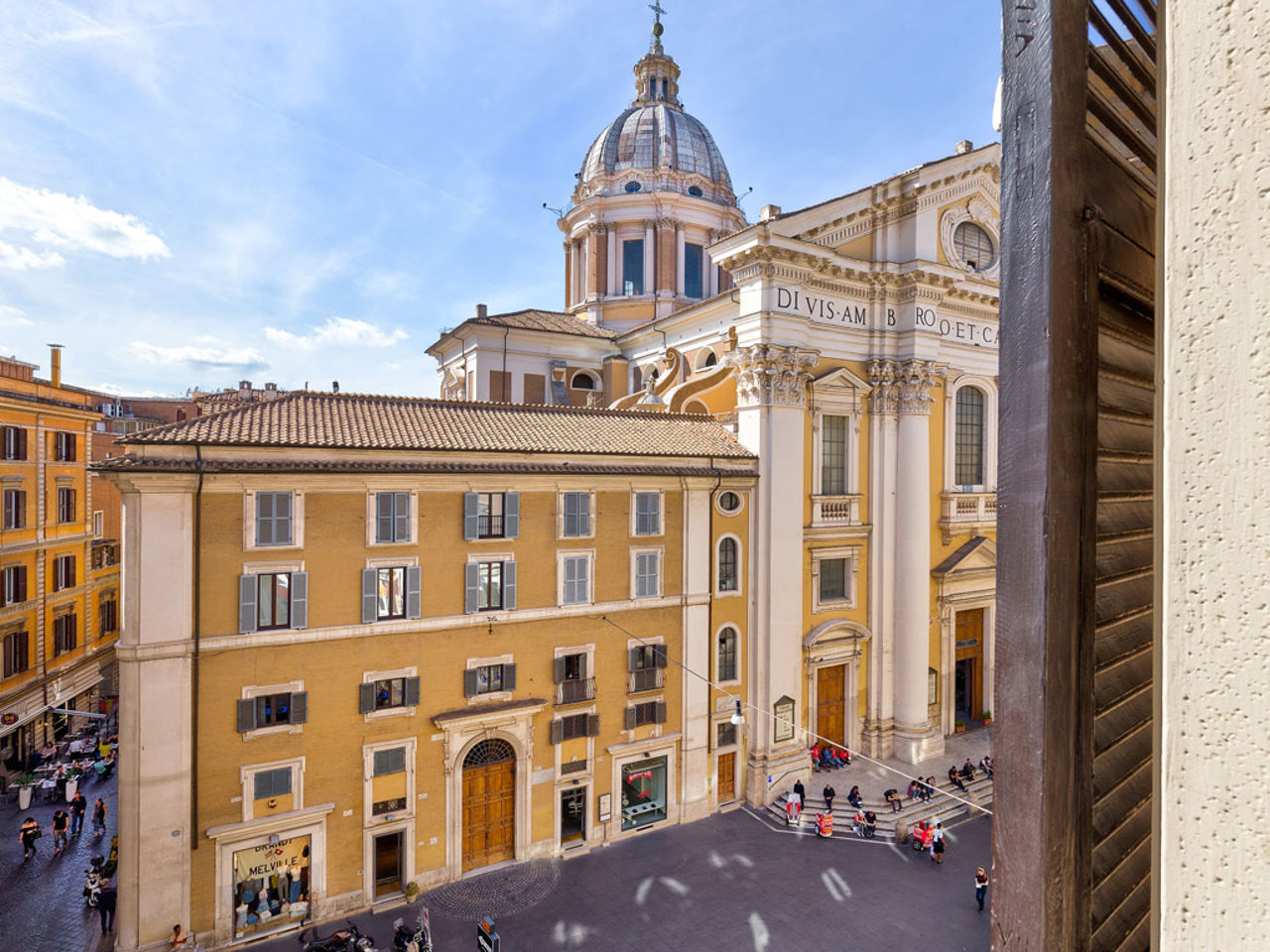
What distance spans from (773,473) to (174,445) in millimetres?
14943

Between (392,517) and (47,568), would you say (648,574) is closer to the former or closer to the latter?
(392,517)

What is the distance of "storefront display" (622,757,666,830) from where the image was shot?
717 inches

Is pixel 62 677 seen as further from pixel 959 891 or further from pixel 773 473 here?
pixel 959 891

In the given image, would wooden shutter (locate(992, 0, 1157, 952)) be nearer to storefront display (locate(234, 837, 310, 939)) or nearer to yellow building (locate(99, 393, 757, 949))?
yellow building (locate(99, 393, 757, 949))

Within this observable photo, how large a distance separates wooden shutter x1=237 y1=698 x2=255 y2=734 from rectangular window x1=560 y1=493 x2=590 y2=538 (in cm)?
769

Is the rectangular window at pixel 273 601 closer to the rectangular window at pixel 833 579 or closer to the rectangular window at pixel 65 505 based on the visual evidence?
the rectangular window at pixel 833 579

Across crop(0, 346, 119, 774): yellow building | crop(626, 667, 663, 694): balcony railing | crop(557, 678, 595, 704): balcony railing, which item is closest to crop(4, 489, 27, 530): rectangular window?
crop(0, 346, 119, 774): yellow building

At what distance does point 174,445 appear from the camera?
13.3 metres

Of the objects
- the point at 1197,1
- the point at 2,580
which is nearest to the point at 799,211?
the point at 1197,1

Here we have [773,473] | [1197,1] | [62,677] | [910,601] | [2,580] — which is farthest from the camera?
[62,677]

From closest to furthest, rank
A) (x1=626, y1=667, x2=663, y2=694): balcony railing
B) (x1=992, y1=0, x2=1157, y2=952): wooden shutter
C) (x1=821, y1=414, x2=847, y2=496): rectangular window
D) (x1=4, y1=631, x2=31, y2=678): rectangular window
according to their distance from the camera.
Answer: (x1=992, y1=0, x2=1157, y2=952): wooden shutter, (x1=626, y1=667, x2=663, y2=694): balcony railing, (x1=821, y1=414, x2=847, y2=496): rectangular window, (x1=4, y1=631, x2=31, y2=678): rectangular window

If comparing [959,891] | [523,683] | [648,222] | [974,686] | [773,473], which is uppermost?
[648,222]

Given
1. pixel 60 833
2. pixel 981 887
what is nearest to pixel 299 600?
pixel 60 833

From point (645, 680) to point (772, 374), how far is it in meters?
9.59
